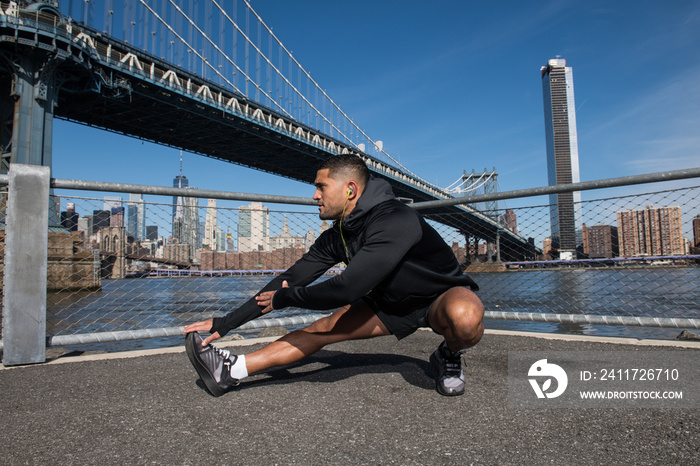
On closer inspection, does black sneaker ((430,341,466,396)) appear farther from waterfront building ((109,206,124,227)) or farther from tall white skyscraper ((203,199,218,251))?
waterfront building ((109,206,124,227))

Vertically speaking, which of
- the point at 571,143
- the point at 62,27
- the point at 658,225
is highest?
the point at 571,143

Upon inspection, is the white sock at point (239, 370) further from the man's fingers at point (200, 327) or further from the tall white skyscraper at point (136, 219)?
the tall white skyscraper at point (136, 219)

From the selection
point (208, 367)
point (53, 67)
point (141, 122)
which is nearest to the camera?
point (208, 367)

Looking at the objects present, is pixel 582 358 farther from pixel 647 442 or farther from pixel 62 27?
pixel 62 27

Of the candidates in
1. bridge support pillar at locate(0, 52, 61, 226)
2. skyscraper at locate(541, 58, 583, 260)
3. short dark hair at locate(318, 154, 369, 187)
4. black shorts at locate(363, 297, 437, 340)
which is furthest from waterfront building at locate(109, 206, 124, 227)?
skyscraper at locate(541, 58, 583, 260)

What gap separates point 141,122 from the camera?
25.0m

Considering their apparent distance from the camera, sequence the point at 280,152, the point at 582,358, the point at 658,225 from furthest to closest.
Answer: the point at 280,152 < the point at 658,225 < the point at 582,358

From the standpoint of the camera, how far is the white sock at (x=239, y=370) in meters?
1.52

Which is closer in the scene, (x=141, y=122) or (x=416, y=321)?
(x=416, y=321)

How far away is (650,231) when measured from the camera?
10.7 ft

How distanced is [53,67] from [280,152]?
559 inches

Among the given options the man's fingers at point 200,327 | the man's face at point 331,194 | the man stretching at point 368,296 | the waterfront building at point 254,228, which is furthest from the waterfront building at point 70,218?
the man's face at point 331,194

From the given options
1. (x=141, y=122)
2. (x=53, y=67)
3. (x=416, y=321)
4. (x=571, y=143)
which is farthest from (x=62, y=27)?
(x=571, y=143)

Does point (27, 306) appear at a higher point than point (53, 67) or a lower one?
lower
